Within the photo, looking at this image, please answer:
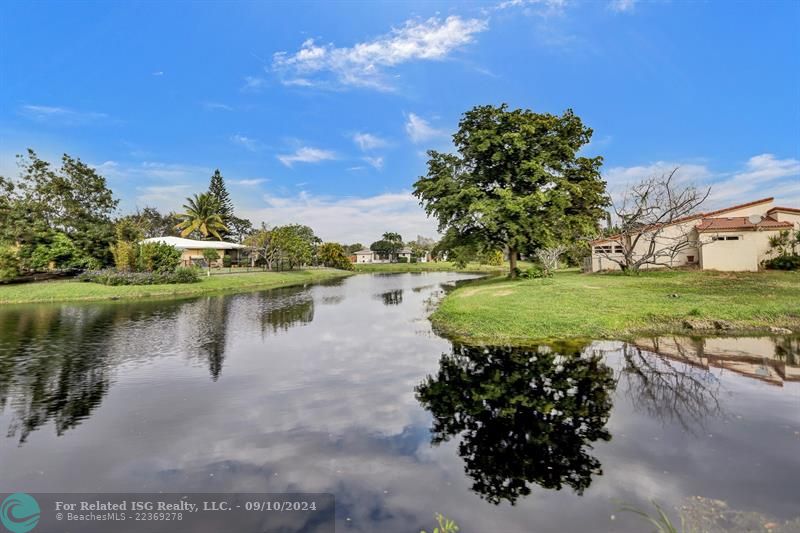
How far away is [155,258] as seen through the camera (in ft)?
129

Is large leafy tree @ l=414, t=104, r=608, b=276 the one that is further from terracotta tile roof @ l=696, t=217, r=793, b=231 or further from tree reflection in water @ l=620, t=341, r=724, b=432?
tree reflection in water @ l=620, t=341, r=724, b=432

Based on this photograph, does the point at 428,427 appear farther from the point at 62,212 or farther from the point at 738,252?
the point at 62,212

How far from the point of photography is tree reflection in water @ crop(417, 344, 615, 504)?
5723mm

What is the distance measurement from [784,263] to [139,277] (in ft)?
177

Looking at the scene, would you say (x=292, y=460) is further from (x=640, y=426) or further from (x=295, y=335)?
(x=295, y=335)

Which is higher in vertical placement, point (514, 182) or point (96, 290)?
point (514, 182)

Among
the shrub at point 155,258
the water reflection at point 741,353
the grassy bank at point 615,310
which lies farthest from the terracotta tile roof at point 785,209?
the shrub at point 155,258

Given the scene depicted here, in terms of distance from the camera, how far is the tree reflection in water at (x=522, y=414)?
18.8ft

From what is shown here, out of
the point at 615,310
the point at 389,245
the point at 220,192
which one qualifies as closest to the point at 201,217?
the point at 220,192

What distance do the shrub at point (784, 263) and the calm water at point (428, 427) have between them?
19450 mm

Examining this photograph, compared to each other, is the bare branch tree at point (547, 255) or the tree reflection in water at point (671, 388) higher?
the bare branch tree at point (547, 255)

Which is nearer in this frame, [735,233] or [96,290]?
[735,233]

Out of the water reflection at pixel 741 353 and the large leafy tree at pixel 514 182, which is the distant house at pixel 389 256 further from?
the water reflection at pixel 741 353

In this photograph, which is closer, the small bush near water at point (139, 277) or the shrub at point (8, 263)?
the shrub at point (8, 263)
